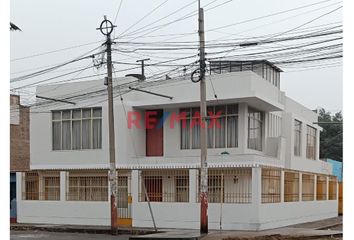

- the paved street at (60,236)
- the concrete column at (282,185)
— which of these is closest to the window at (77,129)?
the paved street at (60,236)

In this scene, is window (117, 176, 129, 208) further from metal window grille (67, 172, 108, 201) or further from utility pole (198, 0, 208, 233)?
utility pole (198, 0, 208, 233)

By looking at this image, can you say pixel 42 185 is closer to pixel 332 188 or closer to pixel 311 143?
pixel 311 143

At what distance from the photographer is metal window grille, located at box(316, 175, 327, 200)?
27.7 metres

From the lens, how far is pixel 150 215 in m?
21.3

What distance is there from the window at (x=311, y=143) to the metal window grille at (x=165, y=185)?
9979 millimetres

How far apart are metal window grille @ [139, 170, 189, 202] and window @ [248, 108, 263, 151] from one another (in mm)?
3265

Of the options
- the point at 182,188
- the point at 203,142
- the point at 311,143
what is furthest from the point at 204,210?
the point at 311,143

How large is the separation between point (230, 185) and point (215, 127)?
2806 millimetres

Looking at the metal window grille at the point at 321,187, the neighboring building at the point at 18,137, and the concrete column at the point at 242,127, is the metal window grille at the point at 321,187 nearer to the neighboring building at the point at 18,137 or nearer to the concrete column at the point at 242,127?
the concrete column at the point at 242,127

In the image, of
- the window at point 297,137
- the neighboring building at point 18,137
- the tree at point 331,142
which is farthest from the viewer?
the tree at point 331,142

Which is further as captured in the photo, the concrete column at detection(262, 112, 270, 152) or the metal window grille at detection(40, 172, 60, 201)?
the metal window grille at detection(40, 172, 60, 201)

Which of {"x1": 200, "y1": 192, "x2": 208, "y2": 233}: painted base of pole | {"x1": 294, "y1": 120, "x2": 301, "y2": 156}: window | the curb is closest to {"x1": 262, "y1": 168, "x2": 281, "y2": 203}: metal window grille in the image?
{"x1": 200, "y1": 192, "x2": 208, "y2": 233}: painted base of pole

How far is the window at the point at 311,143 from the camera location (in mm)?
29375
